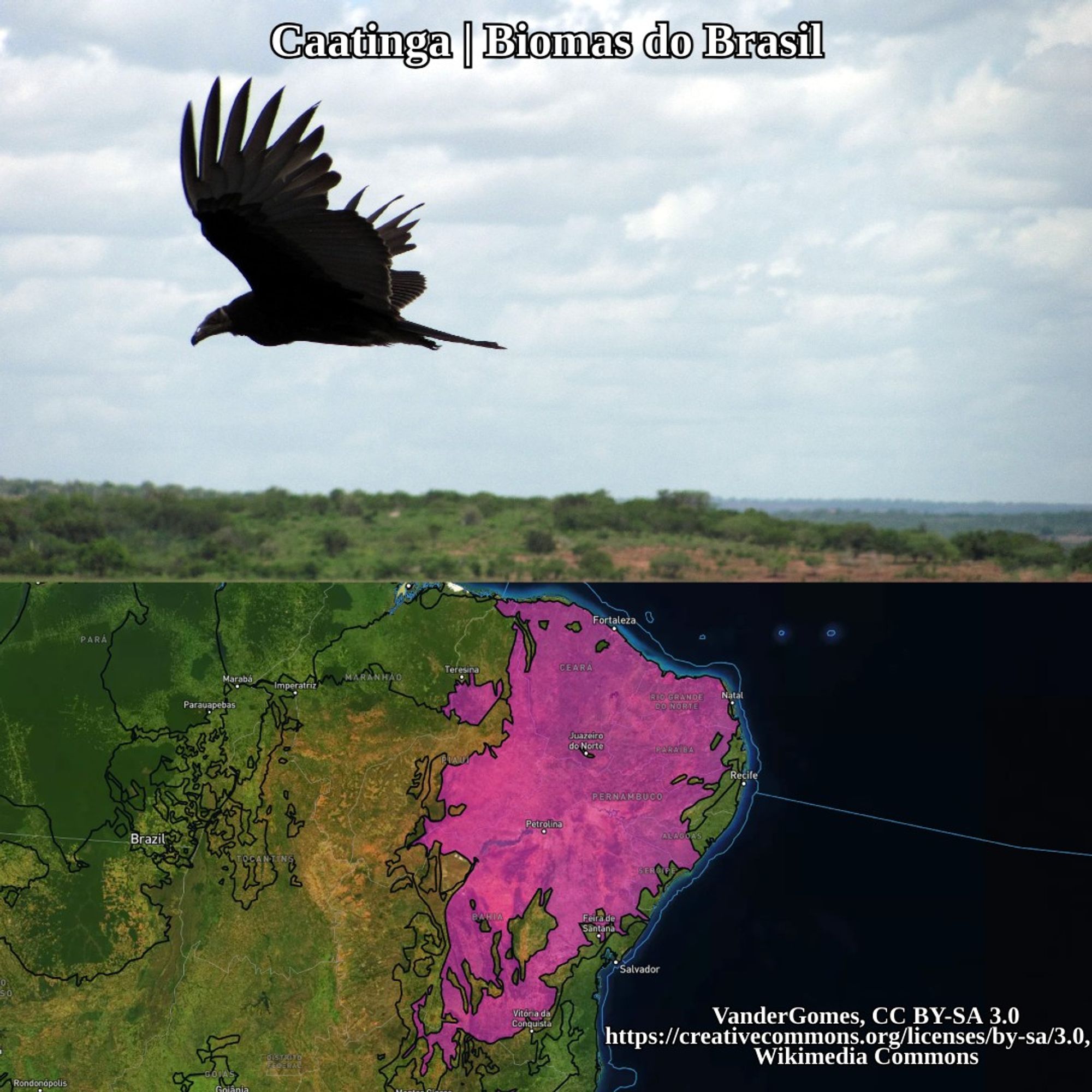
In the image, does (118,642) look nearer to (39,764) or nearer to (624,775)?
(39,764)

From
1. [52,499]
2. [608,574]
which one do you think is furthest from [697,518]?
[52,499]

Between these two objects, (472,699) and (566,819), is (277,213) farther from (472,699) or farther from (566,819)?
(566,819)

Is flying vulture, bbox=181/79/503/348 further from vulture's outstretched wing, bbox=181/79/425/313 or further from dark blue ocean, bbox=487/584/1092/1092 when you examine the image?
dark blue ocean, bbox=487/584/1092/1092

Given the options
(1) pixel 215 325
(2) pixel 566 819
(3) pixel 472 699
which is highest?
(1) pixel 215 325

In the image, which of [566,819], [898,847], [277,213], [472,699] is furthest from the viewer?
[472,699]

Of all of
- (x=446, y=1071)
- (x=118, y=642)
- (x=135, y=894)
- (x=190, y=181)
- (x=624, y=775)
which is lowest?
(x=446, y=1071)

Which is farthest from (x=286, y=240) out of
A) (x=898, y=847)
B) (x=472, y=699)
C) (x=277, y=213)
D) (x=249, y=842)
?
(x=898, y=847)

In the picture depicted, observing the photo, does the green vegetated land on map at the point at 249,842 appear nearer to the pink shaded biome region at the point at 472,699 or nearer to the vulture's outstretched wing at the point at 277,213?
the pink shaded biome region at the point at 472,699
